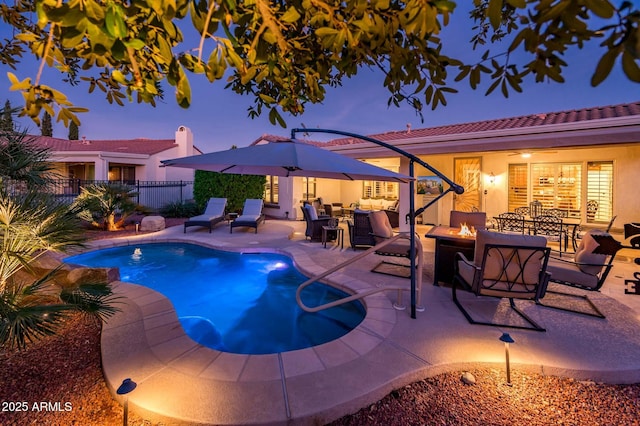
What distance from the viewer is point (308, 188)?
18.2 meters

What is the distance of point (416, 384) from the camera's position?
3152mm

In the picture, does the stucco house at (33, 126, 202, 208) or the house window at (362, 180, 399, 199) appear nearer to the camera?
the house window at (362, 180, 399, 199)

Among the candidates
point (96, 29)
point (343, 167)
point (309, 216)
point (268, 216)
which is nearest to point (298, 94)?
point (343, 167)

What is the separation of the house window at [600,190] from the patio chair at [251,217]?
13640 mm

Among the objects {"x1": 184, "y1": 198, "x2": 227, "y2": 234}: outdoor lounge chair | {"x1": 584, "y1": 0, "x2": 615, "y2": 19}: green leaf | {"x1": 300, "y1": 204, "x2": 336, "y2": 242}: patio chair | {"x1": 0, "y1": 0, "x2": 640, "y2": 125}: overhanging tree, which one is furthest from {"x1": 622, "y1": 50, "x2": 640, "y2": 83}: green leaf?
{"x1": 184, "y1": 198, "x2": 227, "y2": 234}: outdoor lounge chair

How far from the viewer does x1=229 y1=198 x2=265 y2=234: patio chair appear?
1248cm

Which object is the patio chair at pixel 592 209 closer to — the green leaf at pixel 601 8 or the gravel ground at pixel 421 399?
the gravel ground at pixel 421 399

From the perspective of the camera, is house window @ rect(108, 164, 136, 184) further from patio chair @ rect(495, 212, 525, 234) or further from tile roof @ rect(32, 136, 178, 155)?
patio chair @ rect(495, 212, 525, 234)

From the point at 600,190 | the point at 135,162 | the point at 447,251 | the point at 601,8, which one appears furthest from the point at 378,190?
the point at 135,162

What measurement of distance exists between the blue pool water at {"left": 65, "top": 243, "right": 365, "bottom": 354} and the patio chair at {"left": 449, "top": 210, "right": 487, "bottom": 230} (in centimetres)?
406

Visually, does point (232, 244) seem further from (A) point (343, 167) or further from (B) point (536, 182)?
(B) point (536, 182)

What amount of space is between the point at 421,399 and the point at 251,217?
11085 mm

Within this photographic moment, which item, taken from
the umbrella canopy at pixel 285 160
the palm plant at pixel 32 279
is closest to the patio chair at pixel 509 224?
the umbrella canopy at pixel 285 160

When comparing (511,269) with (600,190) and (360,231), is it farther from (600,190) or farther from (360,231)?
(600,190)
